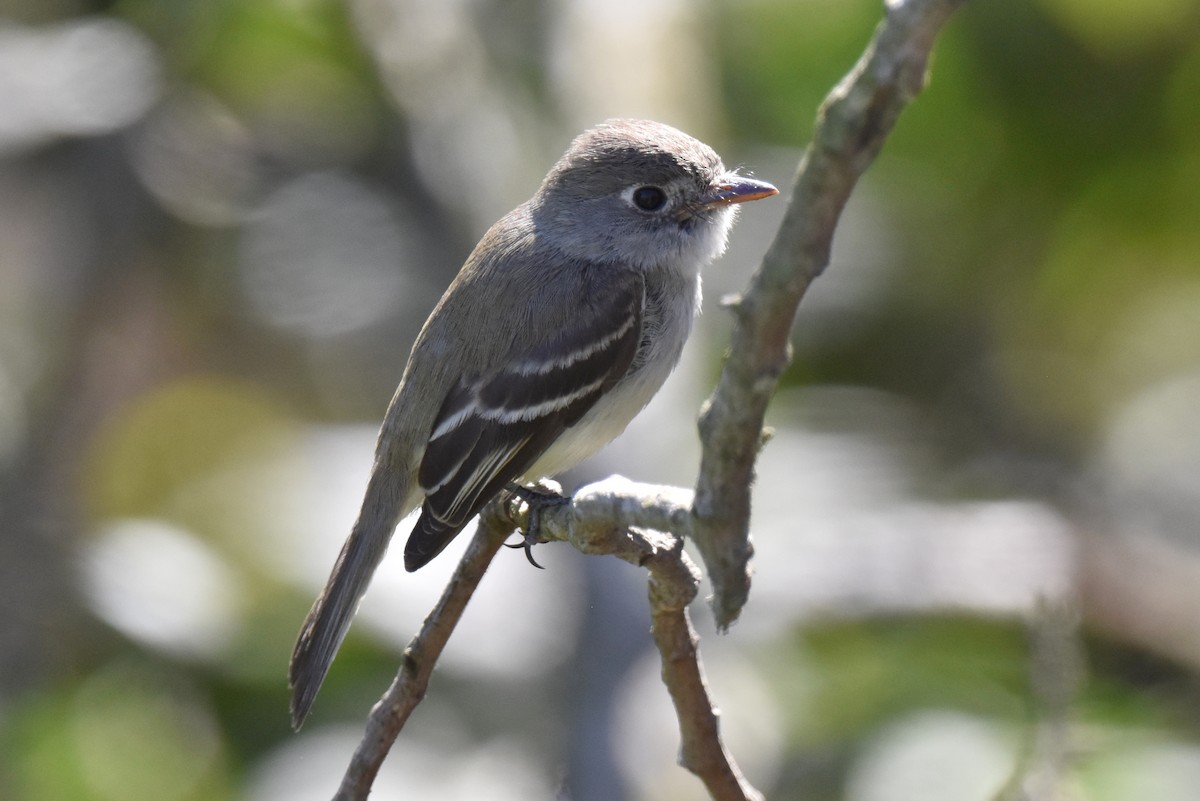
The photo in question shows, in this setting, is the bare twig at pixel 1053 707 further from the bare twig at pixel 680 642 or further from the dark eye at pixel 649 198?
the dark eye at pixel 649 198

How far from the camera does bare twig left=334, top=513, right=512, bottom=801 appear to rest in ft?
5.70

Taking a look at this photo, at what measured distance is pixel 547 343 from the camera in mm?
3104

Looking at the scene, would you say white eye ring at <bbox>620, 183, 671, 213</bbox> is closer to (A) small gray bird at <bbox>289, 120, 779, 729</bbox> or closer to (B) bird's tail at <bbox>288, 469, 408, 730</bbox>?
(A) small gray bird at <bbox>289, 120, 779, 729</bbox>

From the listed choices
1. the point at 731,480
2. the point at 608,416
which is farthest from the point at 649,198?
the point at 731,480

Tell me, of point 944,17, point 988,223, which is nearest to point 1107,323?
point 988,223

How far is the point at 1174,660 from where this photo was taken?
4.64 m

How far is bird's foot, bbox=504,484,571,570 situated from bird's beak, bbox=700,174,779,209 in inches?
34.1

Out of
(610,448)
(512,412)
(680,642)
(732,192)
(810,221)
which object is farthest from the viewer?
(610,448)

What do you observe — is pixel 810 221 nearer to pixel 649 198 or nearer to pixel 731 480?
pixel 731 480

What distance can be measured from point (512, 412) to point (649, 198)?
0.74 meters

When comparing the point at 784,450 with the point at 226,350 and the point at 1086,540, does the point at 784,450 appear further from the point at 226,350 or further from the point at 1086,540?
the point at 226,350

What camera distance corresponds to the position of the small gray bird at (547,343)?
9.50 ft

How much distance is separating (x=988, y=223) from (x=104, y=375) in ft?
12.0

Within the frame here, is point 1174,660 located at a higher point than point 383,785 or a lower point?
higher
